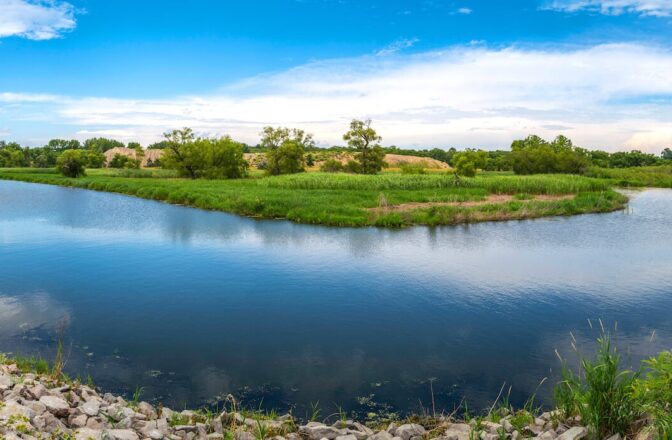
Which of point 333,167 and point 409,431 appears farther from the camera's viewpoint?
point 333,167

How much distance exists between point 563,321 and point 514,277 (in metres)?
4.57

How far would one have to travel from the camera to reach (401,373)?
9.87 m

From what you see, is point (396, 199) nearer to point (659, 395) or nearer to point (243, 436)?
point (659, 395)

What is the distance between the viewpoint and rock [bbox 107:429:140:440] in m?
6.33

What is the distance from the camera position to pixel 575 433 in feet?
21.3

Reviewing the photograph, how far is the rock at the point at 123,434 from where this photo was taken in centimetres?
633

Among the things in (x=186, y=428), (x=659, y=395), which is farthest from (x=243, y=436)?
(x=659, y=395)

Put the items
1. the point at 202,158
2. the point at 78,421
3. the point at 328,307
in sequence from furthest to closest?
the point at 202,158
the point at 328,307
the point at 78,421

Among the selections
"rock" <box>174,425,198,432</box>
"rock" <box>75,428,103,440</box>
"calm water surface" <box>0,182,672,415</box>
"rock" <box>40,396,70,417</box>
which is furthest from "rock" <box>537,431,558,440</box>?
"rock" <box>40,396,70,417</box>

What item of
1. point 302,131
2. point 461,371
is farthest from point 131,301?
point 302,131

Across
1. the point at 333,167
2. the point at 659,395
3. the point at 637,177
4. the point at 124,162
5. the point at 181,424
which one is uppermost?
the point at 124,162

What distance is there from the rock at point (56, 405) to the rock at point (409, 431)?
15.8 feet

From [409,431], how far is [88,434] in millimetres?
4362

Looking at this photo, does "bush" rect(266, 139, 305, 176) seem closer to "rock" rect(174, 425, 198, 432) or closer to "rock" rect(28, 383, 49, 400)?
"rock" rect(28, 383, 49, 400)
